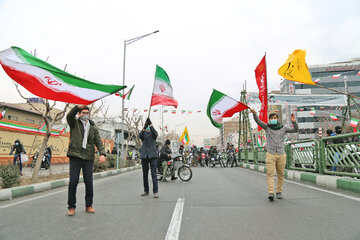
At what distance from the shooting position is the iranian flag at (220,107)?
892 centimetres

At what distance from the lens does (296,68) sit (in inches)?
352

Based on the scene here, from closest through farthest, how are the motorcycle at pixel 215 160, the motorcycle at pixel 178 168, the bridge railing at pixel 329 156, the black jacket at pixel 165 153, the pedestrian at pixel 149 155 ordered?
the pedestrian at pixel 149 155 < the bridge railing at pixel 329 156 < the black jacket at pixel 165 153 < the motorcycle at pixel 178 168 < the motorcycle at pixel 215 160

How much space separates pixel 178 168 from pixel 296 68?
17.1ft

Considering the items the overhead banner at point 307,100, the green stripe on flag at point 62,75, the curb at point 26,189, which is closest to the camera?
the green stripe on flag at point 62,75

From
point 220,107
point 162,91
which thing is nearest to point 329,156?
point 220,107

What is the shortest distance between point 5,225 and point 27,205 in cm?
181

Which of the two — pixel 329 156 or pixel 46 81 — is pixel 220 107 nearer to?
pixel 329 156

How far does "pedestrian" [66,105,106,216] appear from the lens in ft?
15.1

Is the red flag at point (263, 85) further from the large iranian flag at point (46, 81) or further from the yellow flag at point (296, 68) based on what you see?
the large iranian flag at point (46, 81)

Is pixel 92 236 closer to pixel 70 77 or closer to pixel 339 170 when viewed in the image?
pixel 70 77

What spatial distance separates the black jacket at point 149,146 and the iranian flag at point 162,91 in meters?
0.87

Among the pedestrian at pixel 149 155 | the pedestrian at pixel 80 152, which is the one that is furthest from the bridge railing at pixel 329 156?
the pedestrian at pixel 80 152

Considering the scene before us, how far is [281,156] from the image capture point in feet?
19.2

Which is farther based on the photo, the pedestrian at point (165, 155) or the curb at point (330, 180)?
the pedestrian at point (165, 155)
